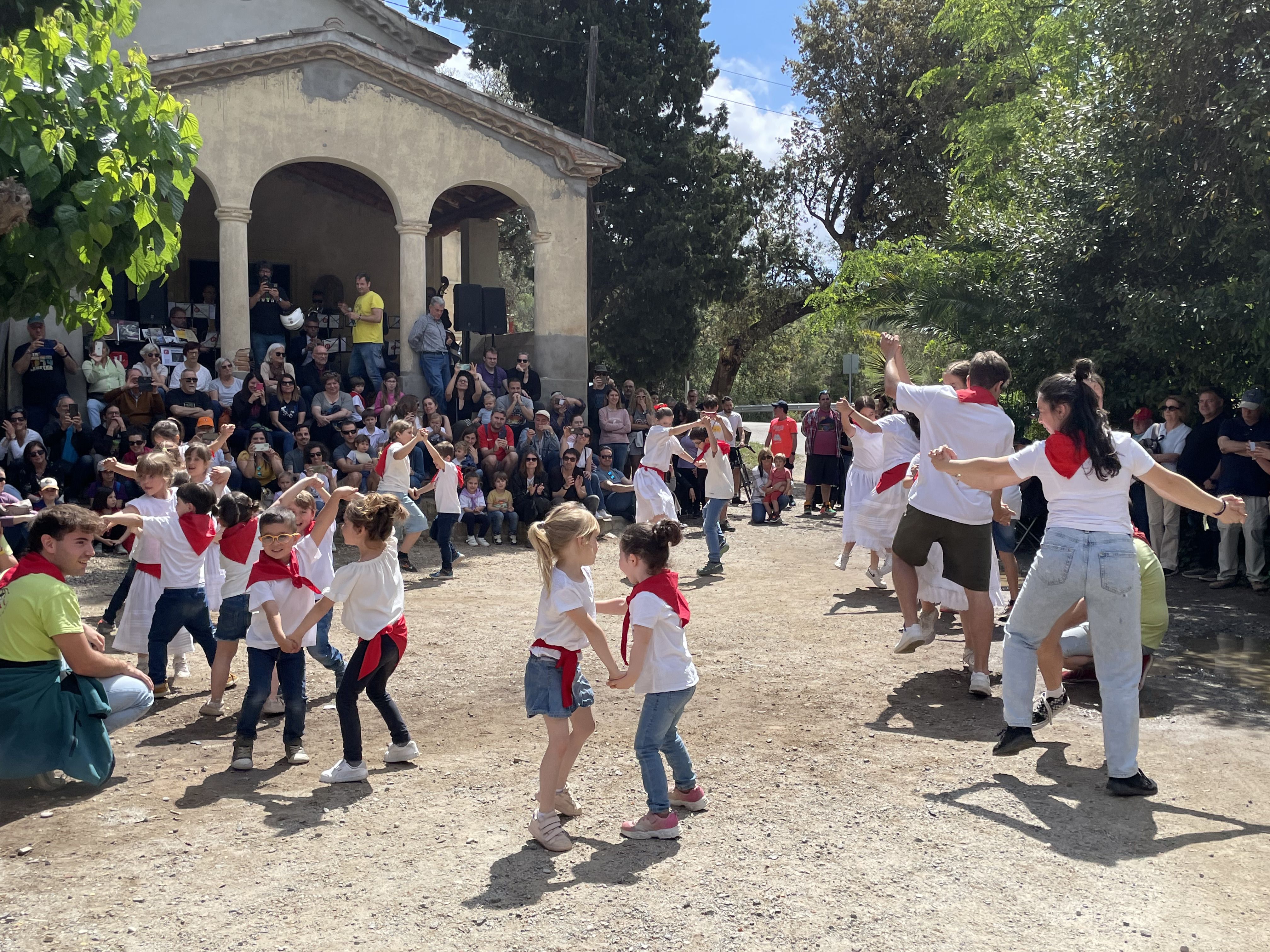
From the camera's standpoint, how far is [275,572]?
6457mm

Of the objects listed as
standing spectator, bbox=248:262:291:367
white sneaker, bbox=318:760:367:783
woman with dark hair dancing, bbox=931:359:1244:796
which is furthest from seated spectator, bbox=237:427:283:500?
woman with dark hair dancing, bbox=931:359:1244:796

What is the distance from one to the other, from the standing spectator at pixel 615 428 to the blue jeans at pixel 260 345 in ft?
16.2

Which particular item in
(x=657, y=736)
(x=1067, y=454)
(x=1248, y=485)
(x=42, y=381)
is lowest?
(x=657, y=736)

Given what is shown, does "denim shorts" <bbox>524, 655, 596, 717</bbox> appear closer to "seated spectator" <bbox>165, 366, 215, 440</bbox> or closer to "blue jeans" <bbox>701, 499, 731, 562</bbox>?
"blue jeans" <bbox>701, 499, 731, 562</bbox>

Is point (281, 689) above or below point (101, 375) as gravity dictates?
below

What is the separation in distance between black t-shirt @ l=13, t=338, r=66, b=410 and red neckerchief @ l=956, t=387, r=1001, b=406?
37.4 ft

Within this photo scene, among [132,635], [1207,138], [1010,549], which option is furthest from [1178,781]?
[1207,138]

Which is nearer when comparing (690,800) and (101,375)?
(690,800)

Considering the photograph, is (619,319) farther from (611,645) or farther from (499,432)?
(611,645)

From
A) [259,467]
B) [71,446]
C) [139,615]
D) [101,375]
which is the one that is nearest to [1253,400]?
[139,615]

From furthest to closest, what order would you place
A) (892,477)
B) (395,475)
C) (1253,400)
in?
(395,475) → (1253,400) → (892,477)

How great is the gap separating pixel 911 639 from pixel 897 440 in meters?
2.65

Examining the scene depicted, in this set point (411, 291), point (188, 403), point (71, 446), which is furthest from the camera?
point (411, 291)

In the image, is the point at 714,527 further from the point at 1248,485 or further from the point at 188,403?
the point at 188,403
